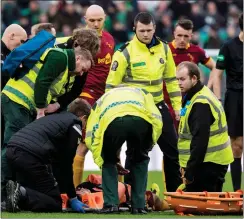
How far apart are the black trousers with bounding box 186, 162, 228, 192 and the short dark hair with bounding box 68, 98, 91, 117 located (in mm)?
1272

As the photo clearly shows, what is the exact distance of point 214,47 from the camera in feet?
72.0

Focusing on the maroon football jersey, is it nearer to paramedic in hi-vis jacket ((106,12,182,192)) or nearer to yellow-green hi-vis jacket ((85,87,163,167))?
paramedic in hi-vis jacket ((106,12,182,192))

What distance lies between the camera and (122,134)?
10.3m

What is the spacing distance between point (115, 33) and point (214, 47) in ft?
6.83

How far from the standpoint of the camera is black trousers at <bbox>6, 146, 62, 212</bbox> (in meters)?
10.5

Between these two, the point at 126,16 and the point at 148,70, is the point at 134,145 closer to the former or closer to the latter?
the point at 148,70

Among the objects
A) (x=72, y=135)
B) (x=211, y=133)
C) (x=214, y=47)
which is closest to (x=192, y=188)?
(x=211, y=133)

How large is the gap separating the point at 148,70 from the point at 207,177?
1538mm

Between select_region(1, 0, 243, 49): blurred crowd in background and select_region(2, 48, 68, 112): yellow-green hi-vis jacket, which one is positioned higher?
select_region(1, 0, 243, 49): blurred crowd in background

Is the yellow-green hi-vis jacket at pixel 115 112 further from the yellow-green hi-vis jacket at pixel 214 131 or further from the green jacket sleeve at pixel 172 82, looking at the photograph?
the green jacket sleeve at pixel 172 82

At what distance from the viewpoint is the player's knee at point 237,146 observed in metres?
13.2

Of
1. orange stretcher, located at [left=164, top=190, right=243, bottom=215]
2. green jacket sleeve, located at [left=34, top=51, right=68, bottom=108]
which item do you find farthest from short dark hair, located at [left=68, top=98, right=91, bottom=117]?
orange stretcher, located at [left=164, top=190, right=243, bottom=215]

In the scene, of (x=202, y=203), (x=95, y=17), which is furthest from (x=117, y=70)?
(x=202, y=203)

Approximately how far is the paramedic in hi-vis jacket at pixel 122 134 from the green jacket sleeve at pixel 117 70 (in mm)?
1250
